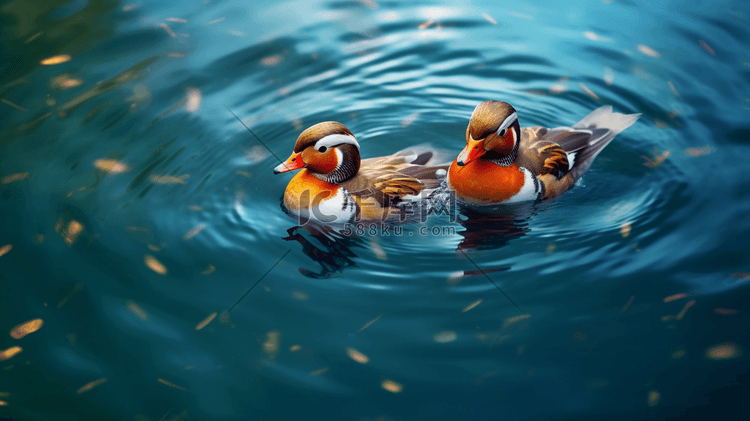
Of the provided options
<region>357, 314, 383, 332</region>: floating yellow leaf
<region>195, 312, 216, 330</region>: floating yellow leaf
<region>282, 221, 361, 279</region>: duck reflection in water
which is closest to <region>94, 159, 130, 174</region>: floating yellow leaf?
<region>282, 221, 361, 279</region>: duck reflection in water

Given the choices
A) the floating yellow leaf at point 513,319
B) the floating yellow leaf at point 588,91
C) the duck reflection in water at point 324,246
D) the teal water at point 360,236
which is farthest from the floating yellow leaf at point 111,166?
the floating yellow leaf at point 588,91

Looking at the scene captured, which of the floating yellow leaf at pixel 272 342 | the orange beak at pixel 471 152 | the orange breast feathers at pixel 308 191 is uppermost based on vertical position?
the orange beak at pixel 471 152

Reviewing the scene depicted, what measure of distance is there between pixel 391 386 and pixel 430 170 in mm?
1948

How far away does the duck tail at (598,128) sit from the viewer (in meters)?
4.88

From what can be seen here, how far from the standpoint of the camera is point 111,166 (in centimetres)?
491

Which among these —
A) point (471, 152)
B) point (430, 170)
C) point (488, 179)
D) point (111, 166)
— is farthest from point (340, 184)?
point (111, 166)

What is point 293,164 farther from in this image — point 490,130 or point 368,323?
point 490,130

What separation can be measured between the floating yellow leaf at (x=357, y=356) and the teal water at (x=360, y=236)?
14 millimetres

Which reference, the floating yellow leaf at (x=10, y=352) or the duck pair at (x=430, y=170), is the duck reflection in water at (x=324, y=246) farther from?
the floating yellow leaf at (x=10, y=352)

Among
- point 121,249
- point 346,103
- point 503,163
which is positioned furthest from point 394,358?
point 346,103

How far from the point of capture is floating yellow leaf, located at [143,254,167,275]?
13.1ft

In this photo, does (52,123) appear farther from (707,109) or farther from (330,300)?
(707,109)

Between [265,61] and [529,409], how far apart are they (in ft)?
15.6

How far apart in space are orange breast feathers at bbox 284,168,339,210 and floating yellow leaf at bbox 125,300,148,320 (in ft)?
4.44
